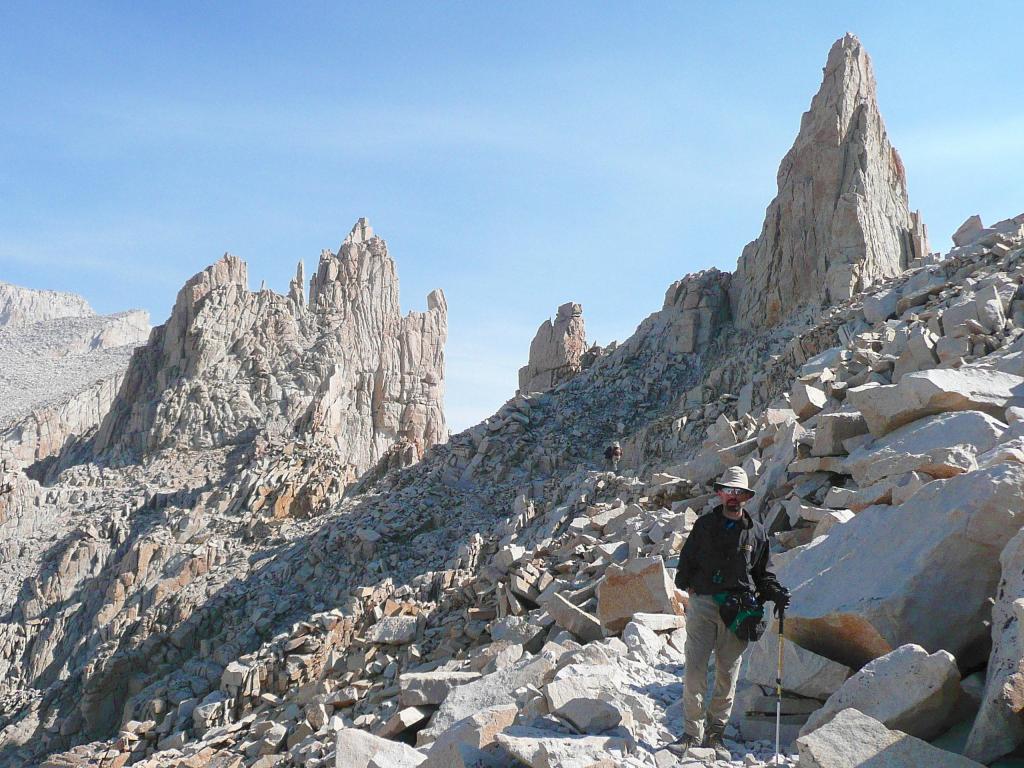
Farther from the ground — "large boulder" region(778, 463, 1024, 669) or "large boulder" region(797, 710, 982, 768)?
"large boulder" region(778, 463, 1024, 669)

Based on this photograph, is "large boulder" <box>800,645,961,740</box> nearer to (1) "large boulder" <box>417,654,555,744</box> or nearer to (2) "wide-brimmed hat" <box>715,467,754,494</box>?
(2) "wide-brimmed hat" <box>715,467,754,494</box>

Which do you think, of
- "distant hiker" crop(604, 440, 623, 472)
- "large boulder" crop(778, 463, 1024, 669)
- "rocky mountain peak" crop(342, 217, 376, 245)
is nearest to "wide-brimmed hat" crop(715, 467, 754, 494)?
"large boulder" crop(778, 463, 1024, 669)

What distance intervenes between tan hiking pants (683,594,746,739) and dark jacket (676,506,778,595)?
143mm

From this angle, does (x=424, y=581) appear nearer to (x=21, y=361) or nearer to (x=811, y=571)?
(x=811, y=571)

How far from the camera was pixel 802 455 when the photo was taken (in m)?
11.0

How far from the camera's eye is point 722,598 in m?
5.62

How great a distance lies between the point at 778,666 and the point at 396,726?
3.85m

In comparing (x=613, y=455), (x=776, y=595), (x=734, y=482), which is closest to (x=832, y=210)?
(x=613, y=455)

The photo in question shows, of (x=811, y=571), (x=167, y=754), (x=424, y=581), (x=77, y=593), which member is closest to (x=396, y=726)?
(x=811, y=571)

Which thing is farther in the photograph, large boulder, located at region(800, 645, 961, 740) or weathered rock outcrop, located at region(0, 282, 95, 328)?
weathered rock outcrop, located at region(0, 282, 95, 328)

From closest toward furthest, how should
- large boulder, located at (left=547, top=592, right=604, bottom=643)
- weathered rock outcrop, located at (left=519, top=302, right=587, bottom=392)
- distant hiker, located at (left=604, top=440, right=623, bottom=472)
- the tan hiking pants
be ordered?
the tan hiking pants → large boulder, located at (left=547, top=592, right=604, bottom=643) → distant hiker, located at (left=604, top=440, right=623, bottom=472) → weathered rock outcrop, located at (left=519, top=302, right=587, bottom=392)

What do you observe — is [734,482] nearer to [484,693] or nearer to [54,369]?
[484,693]

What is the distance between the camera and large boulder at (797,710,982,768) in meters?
4.07

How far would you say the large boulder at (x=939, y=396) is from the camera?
30.9ft
